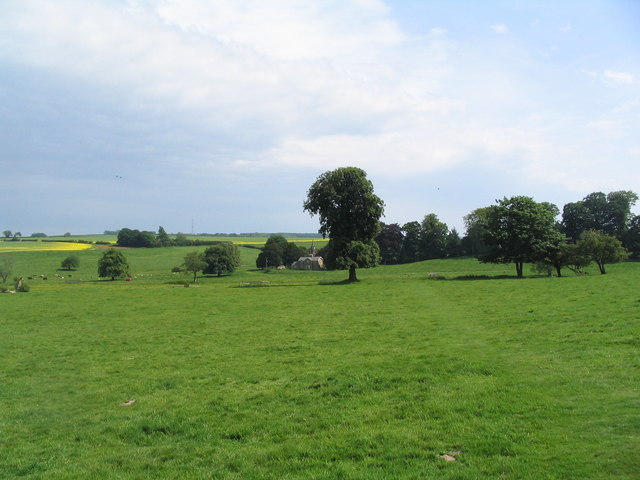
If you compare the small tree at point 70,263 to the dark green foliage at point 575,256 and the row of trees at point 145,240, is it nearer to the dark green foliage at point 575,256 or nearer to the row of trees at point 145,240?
the row of trees at point 145,240

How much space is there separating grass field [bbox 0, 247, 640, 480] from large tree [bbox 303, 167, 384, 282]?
30.1 metres

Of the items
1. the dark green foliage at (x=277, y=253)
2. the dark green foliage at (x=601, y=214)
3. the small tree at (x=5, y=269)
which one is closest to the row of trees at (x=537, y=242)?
the dark green foliage at (x=601, y=214)

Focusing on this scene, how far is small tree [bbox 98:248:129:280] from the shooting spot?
284 ft

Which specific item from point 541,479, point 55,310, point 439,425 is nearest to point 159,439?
point 439,425

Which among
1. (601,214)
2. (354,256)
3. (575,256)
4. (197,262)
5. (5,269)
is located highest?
(601,214)

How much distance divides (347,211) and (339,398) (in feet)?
151

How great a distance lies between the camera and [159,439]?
980 centimetres

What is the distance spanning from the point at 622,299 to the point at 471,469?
2312cm

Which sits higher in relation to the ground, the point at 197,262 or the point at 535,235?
the point at 535,235

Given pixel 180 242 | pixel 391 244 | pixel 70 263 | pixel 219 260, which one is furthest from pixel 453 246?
Answer: pixel 180 242

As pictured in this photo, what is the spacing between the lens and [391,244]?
123062 millimetres

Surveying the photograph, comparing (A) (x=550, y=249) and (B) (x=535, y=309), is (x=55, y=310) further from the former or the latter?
(A) (x=550, y=249)

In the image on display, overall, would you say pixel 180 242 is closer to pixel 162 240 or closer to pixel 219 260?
pixel 162 240

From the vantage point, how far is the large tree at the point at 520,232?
5438 centimetres
